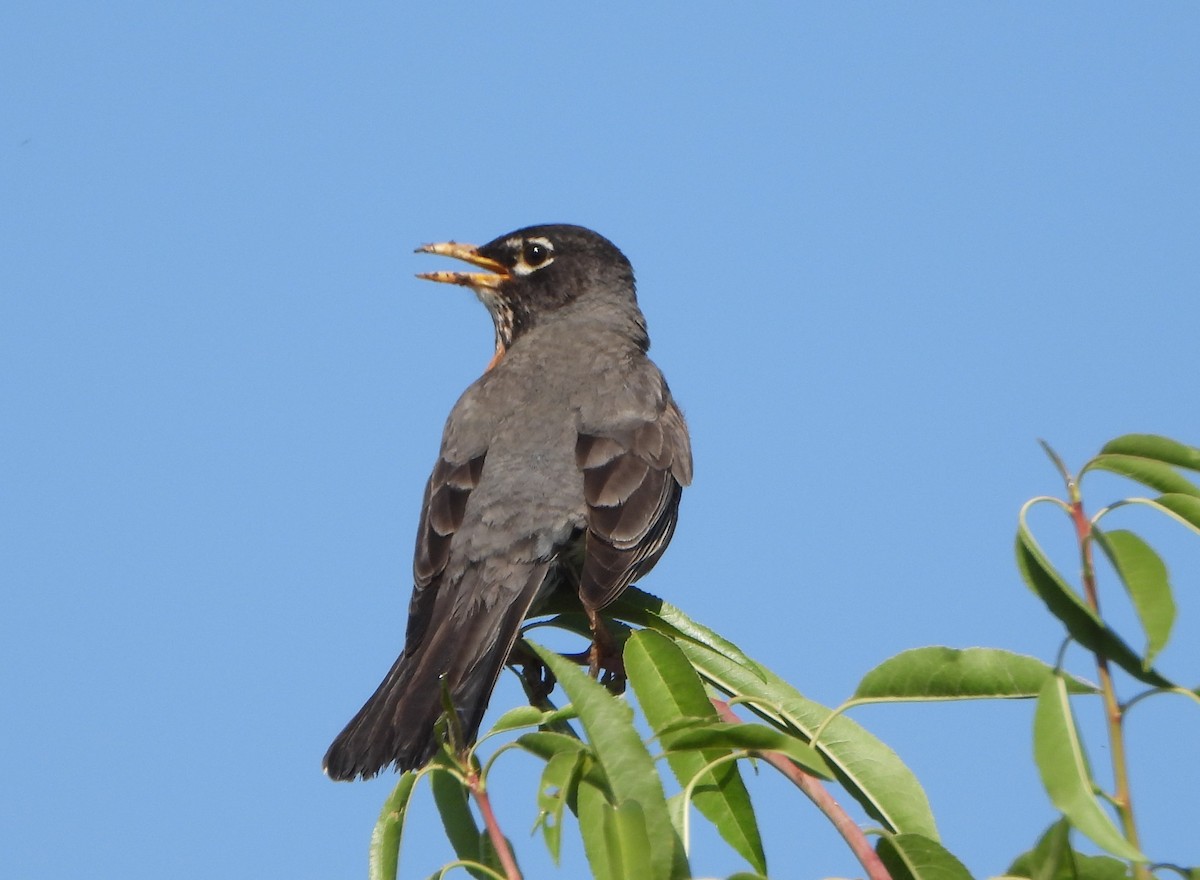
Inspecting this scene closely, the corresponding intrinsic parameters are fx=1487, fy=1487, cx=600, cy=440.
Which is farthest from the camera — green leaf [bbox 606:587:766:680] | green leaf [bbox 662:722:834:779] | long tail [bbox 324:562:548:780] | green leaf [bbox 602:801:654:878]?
long tail [bbox 324:562:548:780]

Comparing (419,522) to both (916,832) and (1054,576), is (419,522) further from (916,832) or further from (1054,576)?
(1054,576)

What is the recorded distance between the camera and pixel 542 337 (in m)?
6.54

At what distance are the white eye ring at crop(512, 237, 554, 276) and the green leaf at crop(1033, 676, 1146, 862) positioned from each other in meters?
5.43

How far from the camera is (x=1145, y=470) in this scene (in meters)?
2.16

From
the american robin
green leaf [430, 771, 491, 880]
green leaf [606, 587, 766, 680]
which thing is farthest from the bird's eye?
green leaf [430, 771, 491, 880]

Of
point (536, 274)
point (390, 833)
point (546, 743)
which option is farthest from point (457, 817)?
point (536, 274)

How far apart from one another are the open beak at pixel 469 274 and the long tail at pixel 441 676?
2622 mm

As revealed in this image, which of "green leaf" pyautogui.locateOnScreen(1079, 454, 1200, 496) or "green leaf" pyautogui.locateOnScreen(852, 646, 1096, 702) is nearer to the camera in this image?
"green leaf" pyautogui.locateOnScreen(1079, 454, 1200, 496)

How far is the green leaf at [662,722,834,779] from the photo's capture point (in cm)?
224

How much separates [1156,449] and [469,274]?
5.30 m

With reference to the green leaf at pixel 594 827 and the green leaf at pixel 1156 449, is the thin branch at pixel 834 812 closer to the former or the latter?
the green leaf at pixel 594 827

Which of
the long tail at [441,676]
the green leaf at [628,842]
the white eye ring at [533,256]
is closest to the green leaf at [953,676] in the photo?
the green leaf at [628,842]

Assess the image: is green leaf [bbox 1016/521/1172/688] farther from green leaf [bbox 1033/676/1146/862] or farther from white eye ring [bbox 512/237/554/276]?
white eye ring [bbox 512/237/554/276]

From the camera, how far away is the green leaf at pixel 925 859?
229 cm
